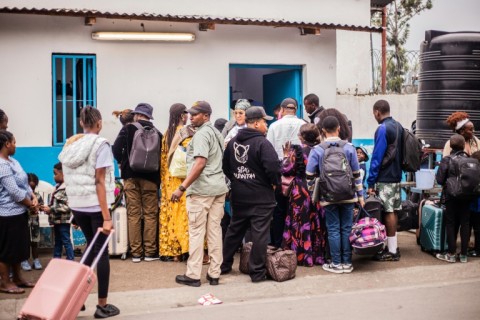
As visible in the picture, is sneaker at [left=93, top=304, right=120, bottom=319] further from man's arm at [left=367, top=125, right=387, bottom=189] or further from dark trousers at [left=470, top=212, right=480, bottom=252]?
dark trousers at [left=470, top=212, right=480, bottom=252]

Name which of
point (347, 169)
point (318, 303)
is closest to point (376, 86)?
point (347, 169)

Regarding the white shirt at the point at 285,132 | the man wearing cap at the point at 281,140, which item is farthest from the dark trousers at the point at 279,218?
the white shirt at the point at 285,132

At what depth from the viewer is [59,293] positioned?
5.47 meters

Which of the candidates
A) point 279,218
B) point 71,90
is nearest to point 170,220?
point 279,218

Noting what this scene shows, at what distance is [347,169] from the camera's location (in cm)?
804

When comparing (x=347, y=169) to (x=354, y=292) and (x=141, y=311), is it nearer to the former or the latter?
(x=354, y=292)

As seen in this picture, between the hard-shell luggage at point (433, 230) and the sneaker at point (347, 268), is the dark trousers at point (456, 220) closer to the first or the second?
the hard-shell luggage at point (433, 230)

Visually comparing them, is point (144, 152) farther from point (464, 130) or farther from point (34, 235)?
point (464, 130)

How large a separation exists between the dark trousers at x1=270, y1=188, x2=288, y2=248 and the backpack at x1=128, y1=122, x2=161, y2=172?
1618mm

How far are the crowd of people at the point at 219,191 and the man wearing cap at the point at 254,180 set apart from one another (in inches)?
0.5

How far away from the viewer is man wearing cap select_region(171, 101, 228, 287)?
24.5 ft

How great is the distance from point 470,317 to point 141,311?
3235 millimetres

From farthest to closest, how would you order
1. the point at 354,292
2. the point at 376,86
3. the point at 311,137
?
the point at 376,86
the point at 311,137
the point at 354,292

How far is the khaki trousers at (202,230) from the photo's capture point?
24.8ft
